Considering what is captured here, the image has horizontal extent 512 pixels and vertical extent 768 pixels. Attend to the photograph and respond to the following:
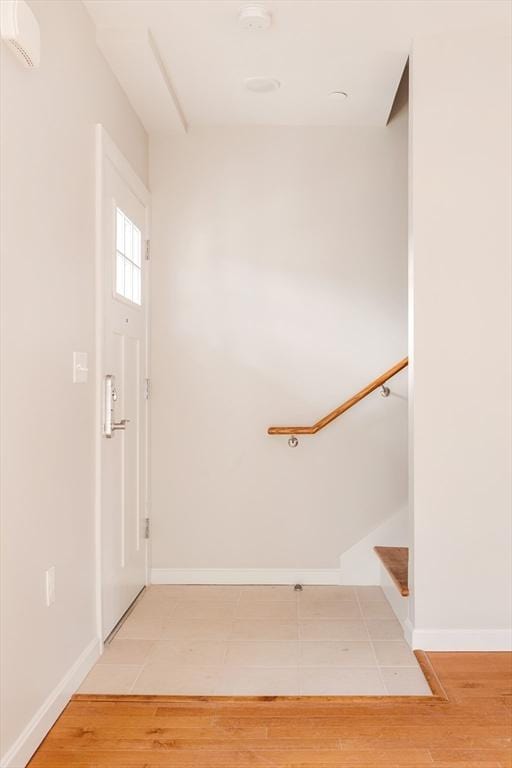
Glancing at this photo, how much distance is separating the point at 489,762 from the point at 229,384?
7.28ft

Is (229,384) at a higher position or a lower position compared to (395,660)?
higher

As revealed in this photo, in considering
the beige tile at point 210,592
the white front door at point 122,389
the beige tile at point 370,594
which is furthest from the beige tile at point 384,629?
the white front door at point 122,389

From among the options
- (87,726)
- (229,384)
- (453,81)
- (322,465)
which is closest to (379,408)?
(322,465)

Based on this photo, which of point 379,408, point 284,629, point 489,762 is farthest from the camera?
point 379,408

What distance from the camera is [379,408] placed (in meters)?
3.57

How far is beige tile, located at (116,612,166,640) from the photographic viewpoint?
2.84 m

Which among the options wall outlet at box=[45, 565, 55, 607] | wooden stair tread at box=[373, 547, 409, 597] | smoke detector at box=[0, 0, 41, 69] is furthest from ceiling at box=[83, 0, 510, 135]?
wooden stair tread at box=[373, 547, 409, 597]

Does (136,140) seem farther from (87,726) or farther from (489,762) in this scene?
(489,762)

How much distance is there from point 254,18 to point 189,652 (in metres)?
2.56

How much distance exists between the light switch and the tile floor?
1.13m

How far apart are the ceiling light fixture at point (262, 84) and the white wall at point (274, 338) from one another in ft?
1.54

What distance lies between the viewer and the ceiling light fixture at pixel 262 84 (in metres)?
3.04

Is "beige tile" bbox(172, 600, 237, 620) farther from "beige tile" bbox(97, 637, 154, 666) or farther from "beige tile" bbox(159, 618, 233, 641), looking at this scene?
"beige tile" bbox(97, 637, 154, 666)

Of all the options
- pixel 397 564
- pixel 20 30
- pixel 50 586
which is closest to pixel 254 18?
pixel 20 30
